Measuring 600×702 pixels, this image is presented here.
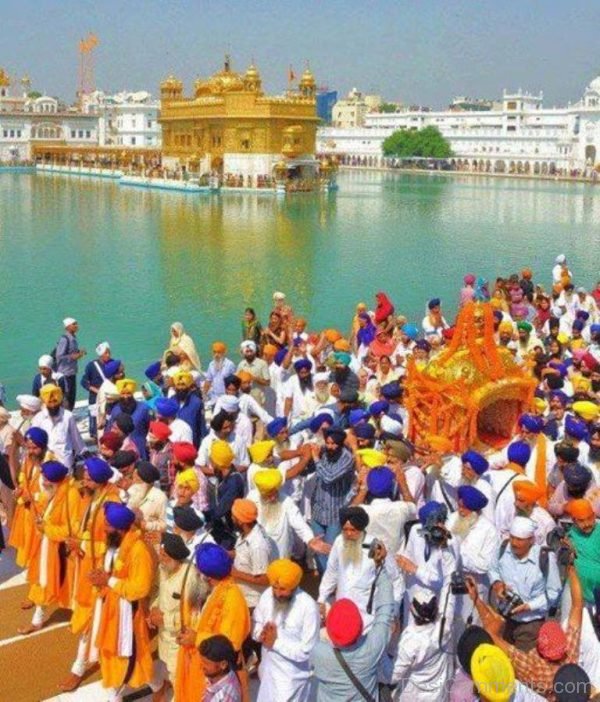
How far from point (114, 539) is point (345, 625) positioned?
1.14m

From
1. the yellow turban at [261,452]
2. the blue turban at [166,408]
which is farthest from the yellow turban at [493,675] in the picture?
the blue turban at [166,408]

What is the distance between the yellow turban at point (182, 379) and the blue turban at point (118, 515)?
6.59 feet

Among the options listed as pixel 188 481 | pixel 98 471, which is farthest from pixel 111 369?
pixel 188 481

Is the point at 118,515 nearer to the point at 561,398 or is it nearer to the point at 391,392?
the point at 391,392

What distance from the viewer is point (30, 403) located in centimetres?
510

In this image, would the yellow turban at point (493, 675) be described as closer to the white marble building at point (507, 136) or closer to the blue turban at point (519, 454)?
the blue turban at point (519, 454)

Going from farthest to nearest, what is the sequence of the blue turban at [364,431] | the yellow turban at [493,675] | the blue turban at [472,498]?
the blue turban at [364,431], the blue turban at [472,498], the yellow turban at [493,675]

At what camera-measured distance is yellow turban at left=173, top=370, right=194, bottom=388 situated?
530 cm

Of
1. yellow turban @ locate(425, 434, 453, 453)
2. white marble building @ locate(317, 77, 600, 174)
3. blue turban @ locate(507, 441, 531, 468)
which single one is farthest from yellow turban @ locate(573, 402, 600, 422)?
white marble building @ locate(317, 77, 600, 174)

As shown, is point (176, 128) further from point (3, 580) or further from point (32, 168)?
point (3, 580)

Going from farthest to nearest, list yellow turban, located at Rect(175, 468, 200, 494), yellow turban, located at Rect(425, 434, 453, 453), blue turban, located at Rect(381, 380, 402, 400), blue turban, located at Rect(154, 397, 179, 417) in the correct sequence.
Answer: blue turban, located at Rect(381, 380, 402, 400), blue turban, located at Rect(154, 397, 179, 417), yellow turban, located at Rect(425, 434, 453, 453), yellow turban, located at Rect(175, 468, 200, 494)

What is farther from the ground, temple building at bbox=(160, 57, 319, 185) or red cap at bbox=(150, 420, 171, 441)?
temple building at bbox=(160, 57, 319, 185)

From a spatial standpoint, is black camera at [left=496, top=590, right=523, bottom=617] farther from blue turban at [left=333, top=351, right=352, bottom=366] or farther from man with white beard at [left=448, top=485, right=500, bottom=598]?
blue turban at [left=333, top=351, right=352, bottom=366]

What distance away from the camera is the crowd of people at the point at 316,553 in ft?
9.52
